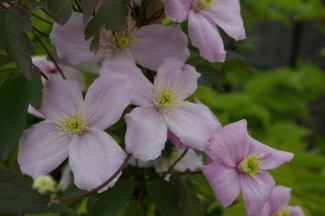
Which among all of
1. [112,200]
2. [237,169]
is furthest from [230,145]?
[112,200]

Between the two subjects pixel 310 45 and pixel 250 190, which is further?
pixel 310 45

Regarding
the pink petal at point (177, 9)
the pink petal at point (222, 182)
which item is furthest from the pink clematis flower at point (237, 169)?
the pink petal at point (177, 9)

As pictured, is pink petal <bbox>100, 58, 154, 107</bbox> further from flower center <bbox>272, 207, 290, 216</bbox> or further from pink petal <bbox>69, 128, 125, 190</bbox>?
flower center <bbox>272, 207, 290, 216</bbox>

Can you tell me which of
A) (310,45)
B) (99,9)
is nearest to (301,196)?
(99,9)

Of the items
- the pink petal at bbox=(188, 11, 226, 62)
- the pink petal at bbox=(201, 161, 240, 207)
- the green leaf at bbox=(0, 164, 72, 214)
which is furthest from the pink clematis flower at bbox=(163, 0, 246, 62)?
the green leaf at bbox=(0, 164, 72, 214)

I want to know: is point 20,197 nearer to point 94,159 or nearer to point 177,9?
point 94,159

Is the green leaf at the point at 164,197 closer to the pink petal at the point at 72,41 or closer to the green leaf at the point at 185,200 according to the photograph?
the green leaf at the point at 185,200

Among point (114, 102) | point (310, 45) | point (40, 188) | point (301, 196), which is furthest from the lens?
point (310, 45)

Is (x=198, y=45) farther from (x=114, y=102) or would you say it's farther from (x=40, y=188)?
(x=40, y=188)
